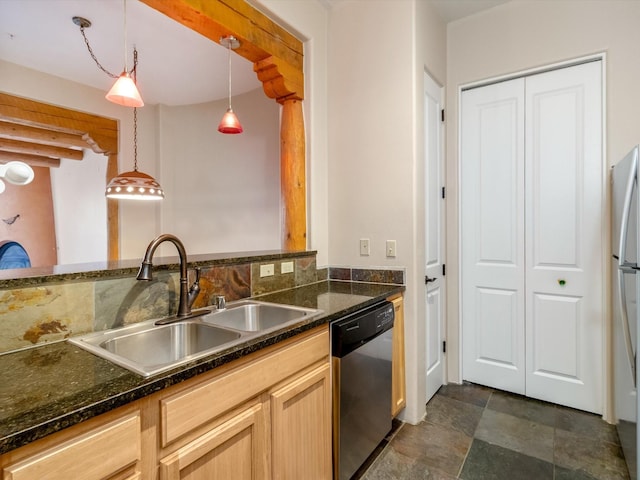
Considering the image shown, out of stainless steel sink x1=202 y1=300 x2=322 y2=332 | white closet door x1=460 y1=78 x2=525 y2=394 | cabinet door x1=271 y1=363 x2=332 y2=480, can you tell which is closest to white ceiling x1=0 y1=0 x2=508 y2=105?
white closet door x1=460 y1=78 x2=525 y2=394

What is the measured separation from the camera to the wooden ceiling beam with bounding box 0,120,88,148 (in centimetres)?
411

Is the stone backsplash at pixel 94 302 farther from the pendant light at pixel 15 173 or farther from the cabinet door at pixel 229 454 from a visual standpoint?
the pendant light at pixel 15 173

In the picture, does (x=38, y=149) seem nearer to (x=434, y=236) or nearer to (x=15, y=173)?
(x=15, y=173)

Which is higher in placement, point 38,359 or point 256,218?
point 256,218

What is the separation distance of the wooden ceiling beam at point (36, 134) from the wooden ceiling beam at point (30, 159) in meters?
1.50

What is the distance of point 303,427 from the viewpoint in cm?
143

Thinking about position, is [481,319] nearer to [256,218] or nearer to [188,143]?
[256,218]

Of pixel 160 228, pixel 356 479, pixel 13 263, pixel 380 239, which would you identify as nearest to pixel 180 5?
pixel 380 239

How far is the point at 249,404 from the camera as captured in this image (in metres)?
1.20

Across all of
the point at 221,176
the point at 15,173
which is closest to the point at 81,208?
the point at 15,173

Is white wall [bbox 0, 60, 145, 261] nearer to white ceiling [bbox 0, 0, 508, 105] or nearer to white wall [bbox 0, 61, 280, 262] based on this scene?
white wall [bbox 0, 61, 280, 262]

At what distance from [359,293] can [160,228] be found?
336 centimetres

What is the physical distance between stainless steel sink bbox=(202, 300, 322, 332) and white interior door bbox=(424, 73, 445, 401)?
44.1 inches

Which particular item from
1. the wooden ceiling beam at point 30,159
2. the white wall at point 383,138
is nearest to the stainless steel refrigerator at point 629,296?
the white wall at point 383,138
